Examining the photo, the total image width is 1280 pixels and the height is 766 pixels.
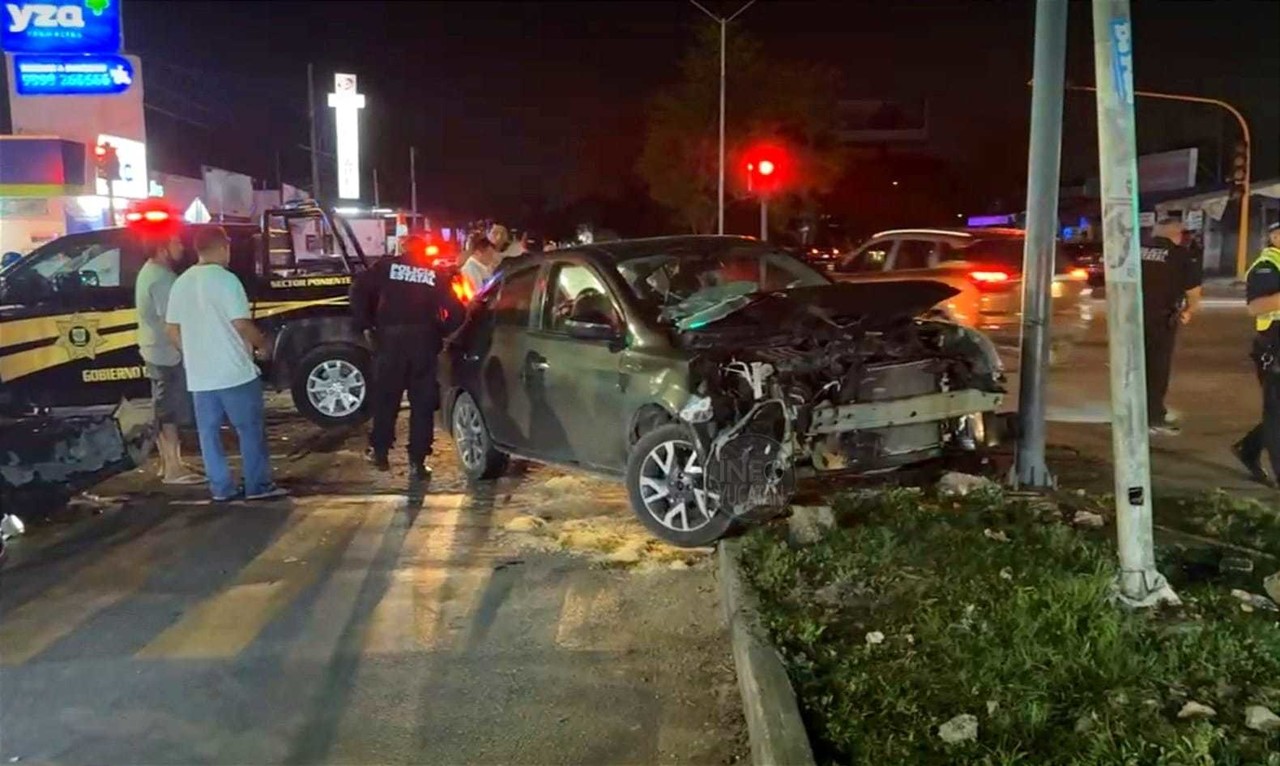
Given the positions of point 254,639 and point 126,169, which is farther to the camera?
point 126,169

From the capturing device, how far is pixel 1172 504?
677cm

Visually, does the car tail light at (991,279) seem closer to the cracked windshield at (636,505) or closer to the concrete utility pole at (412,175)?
the cracked windshield at (636,505)

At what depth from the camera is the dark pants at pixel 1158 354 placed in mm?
9227

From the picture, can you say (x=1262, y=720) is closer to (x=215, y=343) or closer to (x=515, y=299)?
(x=515, y=299)

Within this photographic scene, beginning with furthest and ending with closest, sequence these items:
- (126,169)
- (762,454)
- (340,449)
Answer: (126,169), (340,449), (762,454)

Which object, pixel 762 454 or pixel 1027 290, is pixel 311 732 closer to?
pixel 762 454

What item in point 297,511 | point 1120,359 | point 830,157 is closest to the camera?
point 1120,359

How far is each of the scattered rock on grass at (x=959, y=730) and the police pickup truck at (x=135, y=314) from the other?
24.8 ft

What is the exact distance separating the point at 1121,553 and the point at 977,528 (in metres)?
1.24

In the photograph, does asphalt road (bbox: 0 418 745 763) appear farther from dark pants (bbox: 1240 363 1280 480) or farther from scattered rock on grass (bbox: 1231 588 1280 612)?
dark pants (bbox: 1240 363 1280 480)

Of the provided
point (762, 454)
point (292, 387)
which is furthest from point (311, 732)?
point (292, 387)

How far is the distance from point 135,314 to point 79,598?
188 inches

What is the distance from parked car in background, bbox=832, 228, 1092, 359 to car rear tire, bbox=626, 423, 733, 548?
5.88 meters

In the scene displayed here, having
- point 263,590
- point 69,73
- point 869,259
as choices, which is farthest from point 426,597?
A: point 69,73
